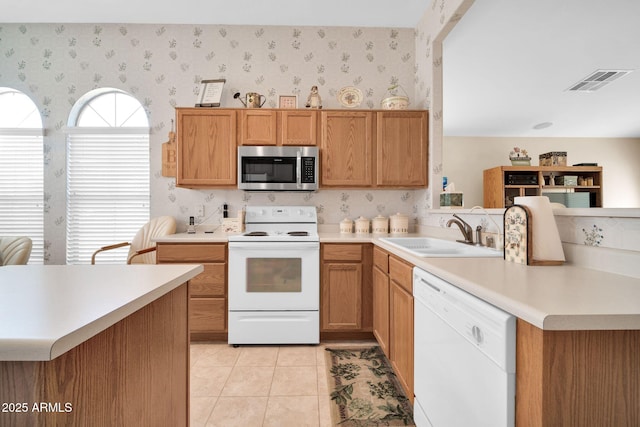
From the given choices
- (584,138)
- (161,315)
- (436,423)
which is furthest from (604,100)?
(161,315)

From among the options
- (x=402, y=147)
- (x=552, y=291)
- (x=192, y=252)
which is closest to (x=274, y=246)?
(x=192, y=252)

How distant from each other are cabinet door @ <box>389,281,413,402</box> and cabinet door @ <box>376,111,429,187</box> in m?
1.25

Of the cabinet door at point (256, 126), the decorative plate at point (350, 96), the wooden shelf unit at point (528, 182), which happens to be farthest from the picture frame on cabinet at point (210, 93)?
the wooden shelf unit at point (528, 182)

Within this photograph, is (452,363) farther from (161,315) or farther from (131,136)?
(131,136)

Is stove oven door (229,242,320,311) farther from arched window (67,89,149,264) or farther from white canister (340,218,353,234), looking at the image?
arched window (67,89,149,264)

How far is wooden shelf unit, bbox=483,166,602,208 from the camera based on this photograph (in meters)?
1.22

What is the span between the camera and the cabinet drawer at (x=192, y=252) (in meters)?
2.60

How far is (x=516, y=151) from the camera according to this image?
6.32 feet

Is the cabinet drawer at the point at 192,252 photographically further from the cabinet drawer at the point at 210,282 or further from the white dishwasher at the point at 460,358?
the white dishwasher at the point at 460,358

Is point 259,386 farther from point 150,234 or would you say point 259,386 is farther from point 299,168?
point 150,234

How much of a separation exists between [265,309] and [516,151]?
7.02ft

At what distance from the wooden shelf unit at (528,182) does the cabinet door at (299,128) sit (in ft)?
4.98

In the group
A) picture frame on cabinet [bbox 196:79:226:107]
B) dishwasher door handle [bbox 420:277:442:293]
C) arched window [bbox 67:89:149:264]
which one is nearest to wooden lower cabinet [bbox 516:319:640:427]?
dishwasher door handle [bbox 420:277:442:293]

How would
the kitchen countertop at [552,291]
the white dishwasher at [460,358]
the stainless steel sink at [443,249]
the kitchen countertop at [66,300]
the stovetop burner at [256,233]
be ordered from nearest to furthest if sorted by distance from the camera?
1. the kitchen countertop at [66,300]
2. the kitchen countertop at [552,291]
3. the white dishwasher at [460,358]
4. the stainless steel sink at [443,249]
5. the stovetop burner at [256,233]
